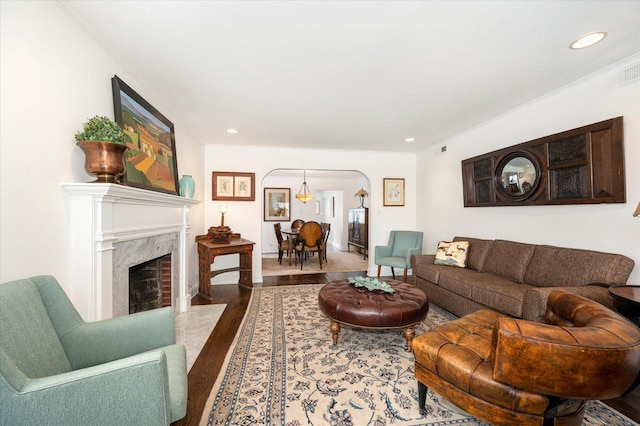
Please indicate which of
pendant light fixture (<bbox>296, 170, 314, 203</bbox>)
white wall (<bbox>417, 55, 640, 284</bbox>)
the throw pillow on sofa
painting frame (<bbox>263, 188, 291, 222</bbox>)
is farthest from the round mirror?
painting frame (<bbox>263, 188, 291, 222</bbox>)

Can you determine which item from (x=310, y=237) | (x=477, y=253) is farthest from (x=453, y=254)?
(x=310, y=237)

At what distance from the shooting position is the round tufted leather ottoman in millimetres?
2238

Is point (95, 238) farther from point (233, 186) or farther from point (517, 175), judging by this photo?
point (517, 175)

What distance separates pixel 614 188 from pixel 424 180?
299 cm

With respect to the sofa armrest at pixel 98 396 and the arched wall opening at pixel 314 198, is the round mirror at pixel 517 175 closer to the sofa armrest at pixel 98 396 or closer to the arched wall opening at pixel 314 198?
the sofa armrest at pixel 98 396

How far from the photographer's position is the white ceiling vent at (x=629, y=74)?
2.17 meters

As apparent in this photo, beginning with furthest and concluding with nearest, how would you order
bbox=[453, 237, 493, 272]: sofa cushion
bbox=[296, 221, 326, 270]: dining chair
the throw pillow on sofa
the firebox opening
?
bbox=[296, 221, 326, 270]: dining chair
the throw pillow on sofa
bbox=[453, 237, 493, 272]: sofa cushion
the firebox opening

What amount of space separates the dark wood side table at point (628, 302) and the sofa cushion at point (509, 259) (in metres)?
1.11

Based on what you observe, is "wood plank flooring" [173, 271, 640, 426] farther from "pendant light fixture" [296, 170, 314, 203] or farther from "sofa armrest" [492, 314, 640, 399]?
"pendant light fixture" [296, 170, 314, 203]

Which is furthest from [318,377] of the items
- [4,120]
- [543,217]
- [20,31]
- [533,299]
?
[543,217]

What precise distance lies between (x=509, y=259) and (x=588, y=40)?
217 cm

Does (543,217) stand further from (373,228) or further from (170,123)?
(170,123)

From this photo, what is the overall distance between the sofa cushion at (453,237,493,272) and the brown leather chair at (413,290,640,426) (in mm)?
1950

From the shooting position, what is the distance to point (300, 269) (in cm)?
591
